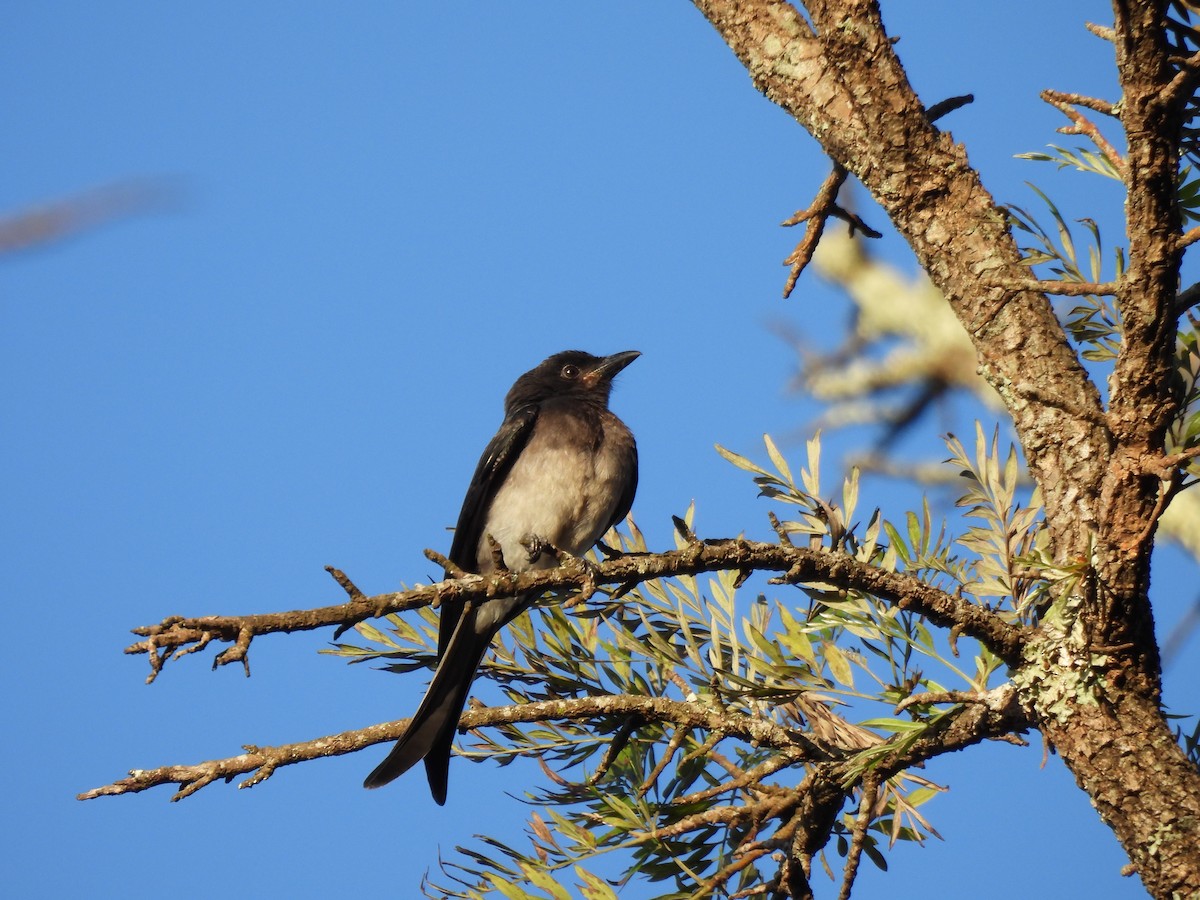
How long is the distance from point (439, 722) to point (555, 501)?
185 centimetres

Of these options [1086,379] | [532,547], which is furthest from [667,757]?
[532,547]

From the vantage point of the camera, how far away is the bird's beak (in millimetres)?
7312

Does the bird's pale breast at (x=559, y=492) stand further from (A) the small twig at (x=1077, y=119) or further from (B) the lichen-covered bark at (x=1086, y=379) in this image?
(A) the small twig at (x=1077, y=119)

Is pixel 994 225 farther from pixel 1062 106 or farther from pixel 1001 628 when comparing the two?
pixel 1001 628

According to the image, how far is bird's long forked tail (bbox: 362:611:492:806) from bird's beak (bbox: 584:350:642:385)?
295 cm

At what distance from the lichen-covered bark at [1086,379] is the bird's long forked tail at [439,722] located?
6.71ft

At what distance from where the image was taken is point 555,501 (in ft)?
20.0

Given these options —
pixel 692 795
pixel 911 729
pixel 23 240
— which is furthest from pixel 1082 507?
pixel 23 240

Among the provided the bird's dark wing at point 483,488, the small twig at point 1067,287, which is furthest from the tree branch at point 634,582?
the bird's dark wing at point 483,488

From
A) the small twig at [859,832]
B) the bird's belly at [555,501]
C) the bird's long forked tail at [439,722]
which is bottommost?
the small twig at [859,832]

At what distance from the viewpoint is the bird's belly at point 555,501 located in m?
6.09

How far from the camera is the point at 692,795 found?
314 centimetres

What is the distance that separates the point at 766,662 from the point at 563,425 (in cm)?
318

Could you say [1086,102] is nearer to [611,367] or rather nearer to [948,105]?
[948,105]
